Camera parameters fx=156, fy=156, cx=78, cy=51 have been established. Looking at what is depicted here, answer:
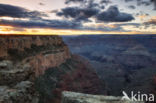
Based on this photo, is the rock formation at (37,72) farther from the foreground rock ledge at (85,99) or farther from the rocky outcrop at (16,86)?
the foreground rock ledge at (85,99)

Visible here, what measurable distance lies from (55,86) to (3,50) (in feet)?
58.8

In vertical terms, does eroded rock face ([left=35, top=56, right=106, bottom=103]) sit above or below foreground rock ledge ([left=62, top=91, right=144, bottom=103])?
below

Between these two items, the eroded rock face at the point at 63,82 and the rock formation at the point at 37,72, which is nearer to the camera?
the rock formation at the point at 37,72

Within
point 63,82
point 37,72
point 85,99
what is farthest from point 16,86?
point 63,82

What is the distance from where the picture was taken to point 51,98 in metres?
39.0

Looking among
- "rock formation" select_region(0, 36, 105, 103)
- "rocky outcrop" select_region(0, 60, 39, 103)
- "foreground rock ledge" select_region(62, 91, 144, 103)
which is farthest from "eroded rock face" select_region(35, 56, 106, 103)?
"foreground rock ledge" select_region(62, 91, 144, 103)

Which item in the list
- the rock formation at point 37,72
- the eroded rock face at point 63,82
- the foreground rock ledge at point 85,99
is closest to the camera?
the foreground rock ledge at point 85,99

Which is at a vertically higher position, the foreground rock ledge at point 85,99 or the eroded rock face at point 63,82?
the foreground rock ledge at point 85,99

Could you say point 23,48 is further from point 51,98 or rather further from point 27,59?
point 51,98

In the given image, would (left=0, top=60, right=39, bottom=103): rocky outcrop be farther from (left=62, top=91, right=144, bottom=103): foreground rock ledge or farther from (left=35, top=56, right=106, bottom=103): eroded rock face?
(left=35, top=56, right=106, bottom=103): eroded rock face

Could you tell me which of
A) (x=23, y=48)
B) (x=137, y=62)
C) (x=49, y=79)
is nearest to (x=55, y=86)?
(x=49, y=79)

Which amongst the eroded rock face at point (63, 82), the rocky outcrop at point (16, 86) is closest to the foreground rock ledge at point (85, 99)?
the rocky outcrop at point (16, 86)

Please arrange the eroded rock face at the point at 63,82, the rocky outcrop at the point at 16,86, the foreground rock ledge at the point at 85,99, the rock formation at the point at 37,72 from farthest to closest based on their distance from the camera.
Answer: the eroded rock face at the point at 63,82
the rock formation at the point at 37,72
the rocky outcrop at the point at 16,86
the foreground rock ledge at the point at 85,99

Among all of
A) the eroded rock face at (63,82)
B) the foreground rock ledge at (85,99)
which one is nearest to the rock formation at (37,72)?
the eroded rock face at (63,82)
